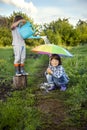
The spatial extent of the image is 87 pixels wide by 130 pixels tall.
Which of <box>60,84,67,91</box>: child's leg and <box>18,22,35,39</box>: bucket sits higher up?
<box>18,22,35,39</box>: bucket

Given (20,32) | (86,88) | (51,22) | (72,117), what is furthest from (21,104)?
(51,22)

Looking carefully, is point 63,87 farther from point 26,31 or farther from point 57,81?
point 26,31

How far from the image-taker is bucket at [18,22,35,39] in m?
10.0

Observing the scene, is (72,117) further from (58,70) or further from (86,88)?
(58,70)

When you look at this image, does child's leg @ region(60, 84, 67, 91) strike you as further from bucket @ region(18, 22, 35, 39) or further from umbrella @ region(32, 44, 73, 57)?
bucket @ region(18, 22, 35, 39)

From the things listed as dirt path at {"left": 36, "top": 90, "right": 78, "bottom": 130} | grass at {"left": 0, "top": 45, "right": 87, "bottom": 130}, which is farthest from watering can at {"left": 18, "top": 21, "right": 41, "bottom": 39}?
dirt path at {"left": 36, "top": 90, "right": 78, "bottom": 130}

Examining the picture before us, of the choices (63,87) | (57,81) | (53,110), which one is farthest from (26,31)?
(53,110)

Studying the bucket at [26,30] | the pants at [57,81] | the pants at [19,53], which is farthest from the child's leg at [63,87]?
the bucket at [26,30]

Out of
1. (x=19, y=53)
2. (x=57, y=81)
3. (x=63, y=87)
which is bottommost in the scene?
(x=63, y=87)

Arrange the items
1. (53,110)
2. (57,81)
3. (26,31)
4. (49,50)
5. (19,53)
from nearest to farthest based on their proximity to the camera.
→ 1. (53,110)
2. (49,50)
3. (57,81)
4. (26,31)
5. (19,53)

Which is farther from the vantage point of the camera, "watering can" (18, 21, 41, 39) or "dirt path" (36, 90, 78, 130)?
"watering can" (18, 21, 41, 39)

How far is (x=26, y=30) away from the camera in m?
10.1

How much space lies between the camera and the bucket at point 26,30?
1003 cm

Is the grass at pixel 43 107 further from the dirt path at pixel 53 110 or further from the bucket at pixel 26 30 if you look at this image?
the bucket at pixel 26 30
